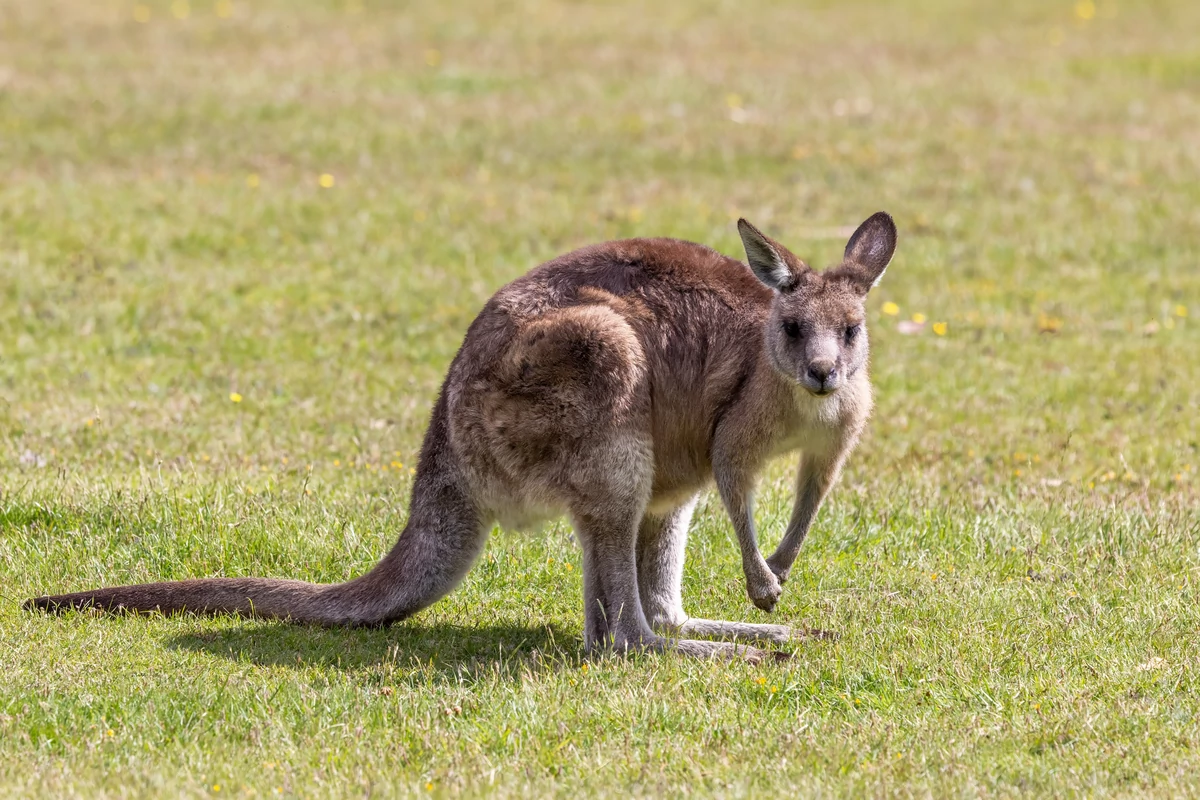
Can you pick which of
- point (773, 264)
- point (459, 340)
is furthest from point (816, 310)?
point (459, 340)

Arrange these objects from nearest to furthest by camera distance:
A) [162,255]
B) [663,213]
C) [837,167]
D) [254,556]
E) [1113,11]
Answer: [254,556], [162,255], [663,213], [837,167], [1113,11]

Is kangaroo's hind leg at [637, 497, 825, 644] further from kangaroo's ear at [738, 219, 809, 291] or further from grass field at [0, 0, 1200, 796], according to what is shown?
kangaroo's ear at [738, 219, 809, 291]

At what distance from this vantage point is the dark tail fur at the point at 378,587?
5367mm

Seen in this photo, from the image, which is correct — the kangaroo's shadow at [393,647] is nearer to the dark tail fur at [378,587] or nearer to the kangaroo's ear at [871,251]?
the dark tail fur at [378,587]

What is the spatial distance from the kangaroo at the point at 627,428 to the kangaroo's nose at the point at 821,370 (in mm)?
27

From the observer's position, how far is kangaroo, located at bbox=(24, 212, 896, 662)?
5.18 metres

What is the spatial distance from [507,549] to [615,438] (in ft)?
4.36

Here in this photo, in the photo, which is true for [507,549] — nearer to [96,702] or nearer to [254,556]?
[254,556]

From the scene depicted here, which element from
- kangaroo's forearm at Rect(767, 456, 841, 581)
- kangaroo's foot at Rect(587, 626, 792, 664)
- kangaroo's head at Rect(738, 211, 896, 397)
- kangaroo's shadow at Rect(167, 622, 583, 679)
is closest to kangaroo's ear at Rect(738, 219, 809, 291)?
kangaroo's head at Rect(738, 211, 896, 397)

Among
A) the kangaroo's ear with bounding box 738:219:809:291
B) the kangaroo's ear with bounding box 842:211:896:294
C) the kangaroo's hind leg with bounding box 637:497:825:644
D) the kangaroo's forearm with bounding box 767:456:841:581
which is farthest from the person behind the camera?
the kangaroo's hind leg with bounding box 637:497:825:644

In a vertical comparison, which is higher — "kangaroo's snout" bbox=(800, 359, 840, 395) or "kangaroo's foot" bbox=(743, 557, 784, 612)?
"kangaroo's snout" bbox=(800, 359, 840, 395)

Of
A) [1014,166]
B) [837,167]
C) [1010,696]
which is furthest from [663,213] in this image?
[1010,696]

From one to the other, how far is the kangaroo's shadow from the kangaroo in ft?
0.28

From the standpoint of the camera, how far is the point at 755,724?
4.62m
